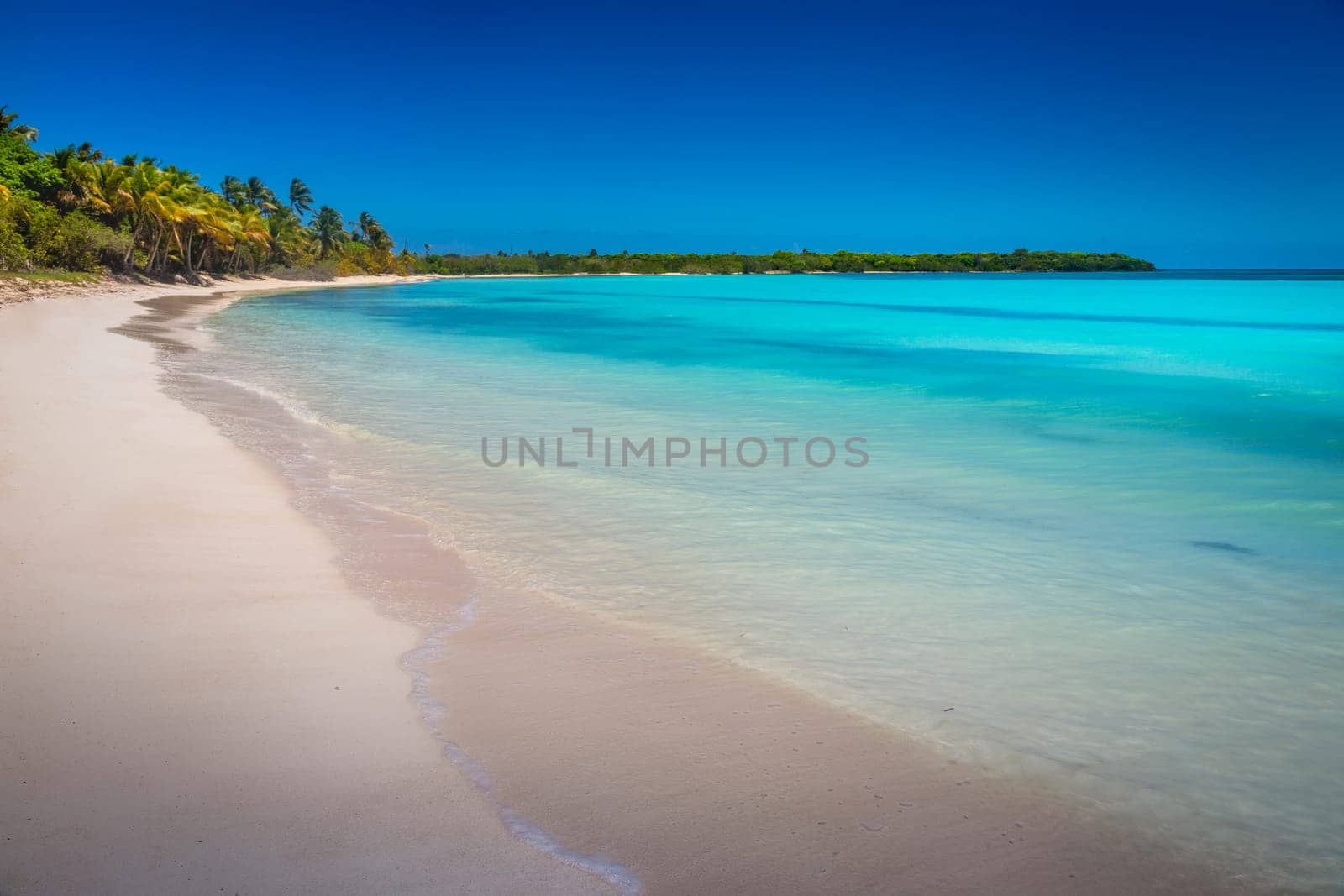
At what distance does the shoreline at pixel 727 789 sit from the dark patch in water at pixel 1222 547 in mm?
3803

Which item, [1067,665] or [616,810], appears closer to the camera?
[616,810]

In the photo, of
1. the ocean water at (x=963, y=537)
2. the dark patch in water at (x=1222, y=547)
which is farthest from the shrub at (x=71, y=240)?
the dark patch in water at (x=1222, y=547)

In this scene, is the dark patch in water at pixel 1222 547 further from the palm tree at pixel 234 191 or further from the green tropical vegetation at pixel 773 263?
the green tropical vegetation at pixel 773 263

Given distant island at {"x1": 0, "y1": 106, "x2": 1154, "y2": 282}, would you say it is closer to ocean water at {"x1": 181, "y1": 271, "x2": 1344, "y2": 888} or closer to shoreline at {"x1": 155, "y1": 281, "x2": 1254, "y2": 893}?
ocean water at {"x1": 181, "y1": 271, "x2": 1344, "y2": 888}

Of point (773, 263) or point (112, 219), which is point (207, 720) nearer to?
point (112, 219)

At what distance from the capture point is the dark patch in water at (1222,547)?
18.8ft

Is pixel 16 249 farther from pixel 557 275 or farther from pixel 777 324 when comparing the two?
pixel 557 275

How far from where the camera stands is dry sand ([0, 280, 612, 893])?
2283 millimetres

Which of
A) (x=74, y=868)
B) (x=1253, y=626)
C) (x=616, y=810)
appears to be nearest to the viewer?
(x=74, y=868)

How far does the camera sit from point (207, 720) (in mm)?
2975

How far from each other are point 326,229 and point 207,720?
7544cm

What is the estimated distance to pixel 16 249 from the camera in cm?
2880

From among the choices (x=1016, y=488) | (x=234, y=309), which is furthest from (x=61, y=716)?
(x=234, y=309)

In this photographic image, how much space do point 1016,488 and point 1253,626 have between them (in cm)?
300
